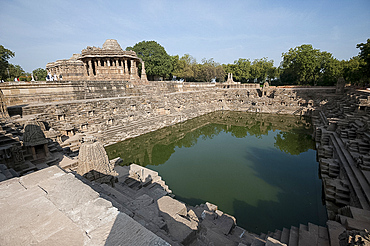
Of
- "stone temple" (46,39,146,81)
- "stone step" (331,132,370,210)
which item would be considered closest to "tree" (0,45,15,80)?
"stone temple" (46,39,146,81)

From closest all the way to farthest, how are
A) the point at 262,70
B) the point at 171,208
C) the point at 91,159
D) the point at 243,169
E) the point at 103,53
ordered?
the point at 171,208, the point at 91,159, the point at 243,169, the point at 103,53, the point at 262,70

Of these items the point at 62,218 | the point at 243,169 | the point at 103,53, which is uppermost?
the point at 103,53

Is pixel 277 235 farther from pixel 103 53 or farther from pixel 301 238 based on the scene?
pixel 103 53

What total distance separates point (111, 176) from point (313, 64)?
3909cm

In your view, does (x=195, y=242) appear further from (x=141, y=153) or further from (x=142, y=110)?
(x=142, y=110)

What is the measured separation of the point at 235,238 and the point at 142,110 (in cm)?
1513

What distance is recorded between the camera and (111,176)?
18.0 ft

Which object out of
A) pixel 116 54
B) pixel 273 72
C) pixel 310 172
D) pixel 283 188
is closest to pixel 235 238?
pixel 283 188

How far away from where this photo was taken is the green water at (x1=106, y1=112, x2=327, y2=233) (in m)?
6.84

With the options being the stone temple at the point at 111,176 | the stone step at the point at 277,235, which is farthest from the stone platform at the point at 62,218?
Answer: the stone step at the point at 277,235

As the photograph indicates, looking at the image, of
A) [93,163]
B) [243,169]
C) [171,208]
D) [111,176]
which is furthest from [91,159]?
[243,169]

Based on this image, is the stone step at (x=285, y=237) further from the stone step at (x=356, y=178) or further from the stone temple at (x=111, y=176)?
the stone step at (x=356, y=178)

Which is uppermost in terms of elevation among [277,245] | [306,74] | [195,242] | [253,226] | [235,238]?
[306,74]

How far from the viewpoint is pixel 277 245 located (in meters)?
4.15
